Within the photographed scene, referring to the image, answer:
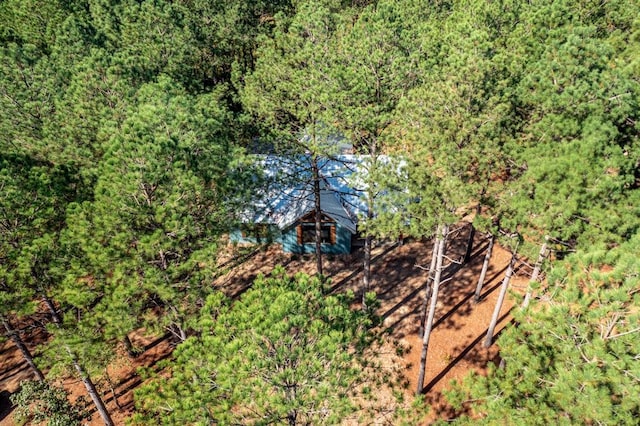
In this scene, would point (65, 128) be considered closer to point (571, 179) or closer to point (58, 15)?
point (571, 179)

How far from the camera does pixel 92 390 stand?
13.8 metres

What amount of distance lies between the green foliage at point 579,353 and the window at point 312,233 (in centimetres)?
1441

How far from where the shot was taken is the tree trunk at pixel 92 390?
12068mm

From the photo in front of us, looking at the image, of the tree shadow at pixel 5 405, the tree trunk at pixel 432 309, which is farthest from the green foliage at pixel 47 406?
the tree trunk at pixel 432 309

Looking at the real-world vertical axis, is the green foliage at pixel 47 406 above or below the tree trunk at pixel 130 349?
above

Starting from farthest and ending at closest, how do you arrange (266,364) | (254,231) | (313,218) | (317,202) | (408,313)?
(313,218) < (408,313) < (317,202) < (254,231) < (266,364)

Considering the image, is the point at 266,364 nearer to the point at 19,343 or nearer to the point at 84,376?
the point at 84,376

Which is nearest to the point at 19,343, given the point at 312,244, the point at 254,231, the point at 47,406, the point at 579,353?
the point at 47,406

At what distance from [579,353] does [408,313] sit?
12082mm

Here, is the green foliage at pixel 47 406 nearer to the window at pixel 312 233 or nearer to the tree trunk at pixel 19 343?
the tree trunk at pixel 19 343

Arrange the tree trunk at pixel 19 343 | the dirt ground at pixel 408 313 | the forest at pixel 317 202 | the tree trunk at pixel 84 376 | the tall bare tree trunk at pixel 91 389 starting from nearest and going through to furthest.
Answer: the forest at pixel 317 202 → the tree trunk at pixel 84 376 → the tall bare tree trunk at pixel 91 389 → the tree trunk at pixel 19 343 → the dirt ground at pixel 408 313

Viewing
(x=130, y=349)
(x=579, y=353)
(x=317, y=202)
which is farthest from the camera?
(x=317, y=202)

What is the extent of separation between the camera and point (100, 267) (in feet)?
38.0

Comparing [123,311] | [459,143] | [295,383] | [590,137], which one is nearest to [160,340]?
[123,311]
